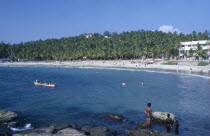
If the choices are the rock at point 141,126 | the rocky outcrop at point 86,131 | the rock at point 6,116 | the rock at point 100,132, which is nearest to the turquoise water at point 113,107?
the rock at point 6,116

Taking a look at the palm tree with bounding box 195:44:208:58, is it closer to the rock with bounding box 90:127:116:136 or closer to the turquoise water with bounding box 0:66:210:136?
the turquoise water with bounding box 0:66:210:136

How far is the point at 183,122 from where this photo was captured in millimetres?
24109

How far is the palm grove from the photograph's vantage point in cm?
11400

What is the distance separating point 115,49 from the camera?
121 m

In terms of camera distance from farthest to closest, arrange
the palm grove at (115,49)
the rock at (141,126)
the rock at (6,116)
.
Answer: the palm grove at (115,49) → the rock at (6,116) → the rock at (141,126)

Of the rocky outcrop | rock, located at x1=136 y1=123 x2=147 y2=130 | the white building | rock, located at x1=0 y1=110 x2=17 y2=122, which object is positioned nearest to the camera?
the rocky outcrop

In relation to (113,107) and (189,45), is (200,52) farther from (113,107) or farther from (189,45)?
(113,107)

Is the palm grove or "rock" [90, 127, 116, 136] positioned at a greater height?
the palm grove

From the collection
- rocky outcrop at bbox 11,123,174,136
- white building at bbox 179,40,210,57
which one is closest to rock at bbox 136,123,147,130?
rocky outcrop at bbox 11,123,174,136

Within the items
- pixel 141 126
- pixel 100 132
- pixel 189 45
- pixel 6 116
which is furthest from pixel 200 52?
pixel 6 116

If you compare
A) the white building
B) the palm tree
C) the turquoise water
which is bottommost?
the turquoise water

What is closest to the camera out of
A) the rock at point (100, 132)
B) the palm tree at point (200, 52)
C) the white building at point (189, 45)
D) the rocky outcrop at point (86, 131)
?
the rocky outcrop at point (86, 131)

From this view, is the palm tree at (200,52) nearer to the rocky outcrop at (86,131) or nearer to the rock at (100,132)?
the rocky outcrop at (86,131)

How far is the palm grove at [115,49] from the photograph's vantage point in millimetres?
114000
